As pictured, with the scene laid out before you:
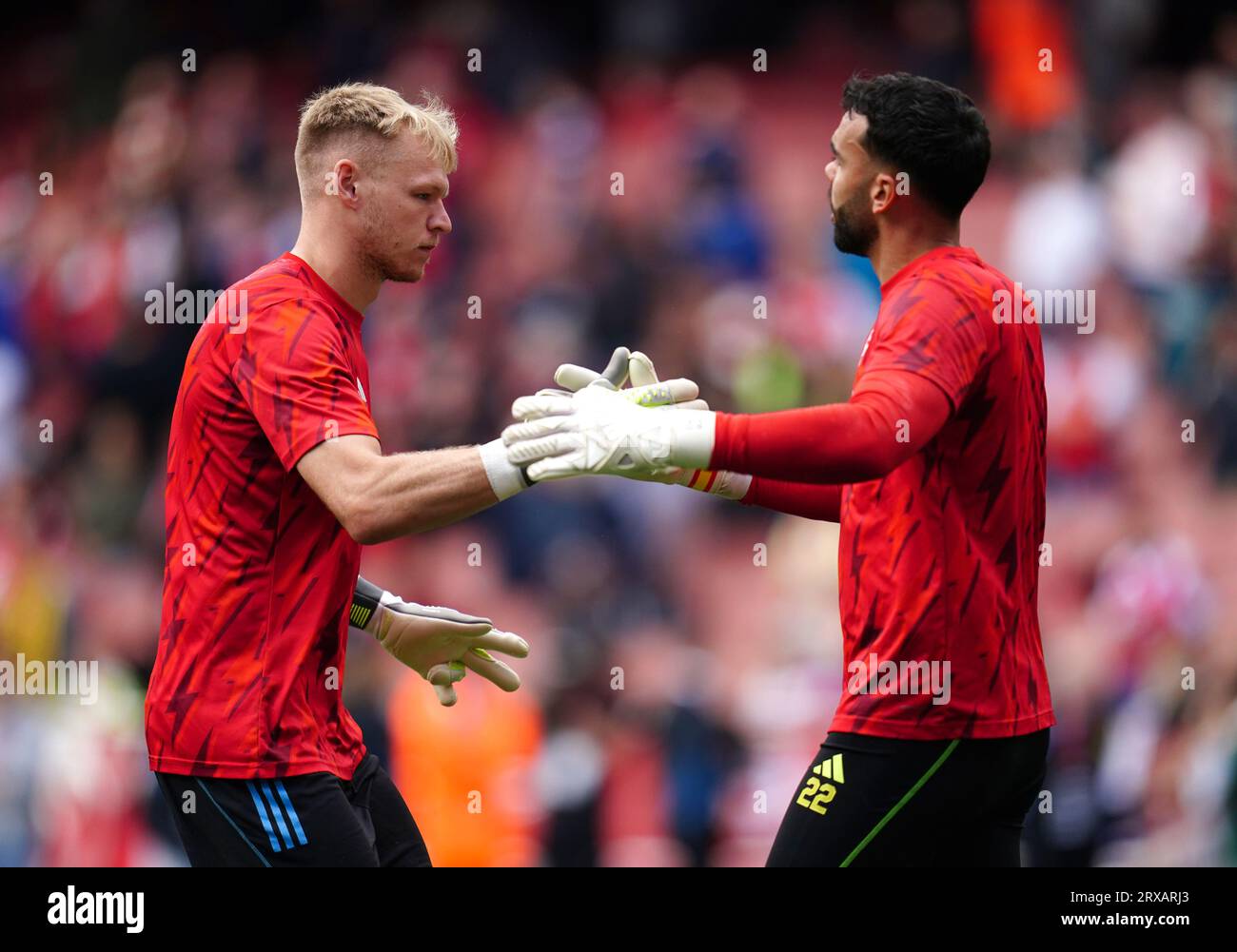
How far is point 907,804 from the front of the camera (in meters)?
3.87

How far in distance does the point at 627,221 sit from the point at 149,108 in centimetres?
353

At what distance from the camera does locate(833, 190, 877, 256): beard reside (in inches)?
164

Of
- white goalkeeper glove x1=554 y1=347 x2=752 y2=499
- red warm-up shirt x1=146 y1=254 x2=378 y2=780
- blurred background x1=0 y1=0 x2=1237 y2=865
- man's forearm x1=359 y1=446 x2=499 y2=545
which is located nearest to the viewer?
man's forearm x1=359 y1=446 x2=499 y2=545

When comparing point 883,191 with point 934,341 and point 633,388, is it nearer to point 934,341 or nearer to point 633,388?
point 934,341

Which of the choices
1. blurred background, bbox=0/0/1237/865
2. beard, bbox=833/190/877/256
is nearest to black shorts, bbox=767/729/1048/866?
beard, bbox=833/190/877/256

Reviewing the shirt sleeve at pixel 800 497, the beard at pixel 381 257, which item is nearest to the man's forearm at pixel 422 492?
the beard at pixel 381 257

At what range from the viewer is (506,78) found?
11.1 meters

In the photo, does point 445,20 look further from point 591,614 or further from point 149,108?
point 591,614

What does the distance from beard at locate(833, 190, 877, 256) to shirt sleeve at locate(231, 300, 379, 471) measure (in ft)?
4.18

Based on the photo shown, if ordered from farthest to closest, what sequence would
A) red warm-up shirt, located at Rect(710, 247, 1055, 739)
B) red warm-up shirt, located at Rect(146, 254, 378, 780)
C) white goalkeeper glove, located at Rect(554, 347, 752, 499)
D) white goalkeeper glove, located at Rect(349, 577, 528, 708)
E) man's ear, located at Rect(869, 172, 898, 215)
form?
white goalkeeper glove, located at Rect(349, 577, 528, 708), man's ear, located at Rect(869, 172, 898, 215), white goalkeeper glove, located at Rect(554, 347, 752, 499), red warm-up shirt, located at Rect(710, 247, 1055, 739), red warm-up shirt, located at Rect(146, 254, 378, 780)

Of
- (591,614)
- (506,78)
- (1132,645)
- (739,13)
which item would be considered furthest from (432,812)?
(739,13)

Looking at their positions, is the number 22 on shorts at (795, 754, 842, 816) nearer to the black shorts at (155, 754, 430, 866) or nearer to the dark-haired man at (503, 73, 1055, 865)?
the dark-haired man at (503, 73, 1055, 865)

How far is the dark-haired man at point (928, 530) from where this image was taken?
3.75m

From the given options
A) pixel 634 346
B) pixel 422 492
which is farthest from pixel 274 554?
pixel 634 346
